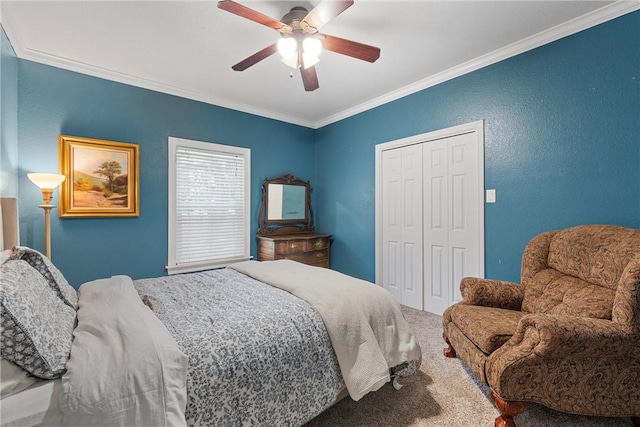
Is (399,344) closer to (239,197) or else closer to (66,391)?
(66,391)

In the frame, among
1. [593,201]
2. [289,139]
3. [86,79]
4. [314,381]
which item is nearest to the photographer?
[314,381]

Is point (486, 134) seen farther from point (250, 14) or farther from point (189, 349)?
point (189, 349)

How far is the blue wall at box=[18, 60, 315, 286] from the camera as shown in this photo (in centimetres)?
262

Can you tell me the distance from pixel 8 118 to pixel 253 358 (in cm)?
277

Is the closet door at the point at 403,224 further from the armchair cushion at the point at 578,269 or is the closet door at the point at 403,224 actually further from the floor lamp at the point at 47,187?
the floor lamp at the point at 47,187

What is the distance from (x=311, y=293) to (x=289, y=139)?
10.5 feet

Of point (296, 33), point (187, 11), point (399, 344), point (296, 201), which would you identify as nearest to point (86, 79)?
point (187, 11)

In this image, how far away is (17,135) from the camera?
8.33 ft

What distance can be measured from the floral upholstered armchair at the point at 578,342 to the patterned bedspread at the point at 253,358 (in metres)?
0.88

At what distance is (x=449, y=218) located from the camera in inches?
121

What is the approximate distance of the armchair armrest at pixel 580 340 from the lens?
1.33 metres

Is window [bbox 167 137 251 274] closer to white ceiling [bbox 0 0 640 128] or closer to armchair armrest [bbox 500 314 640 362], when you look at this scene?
white ceiling [bbox 0 0 640 128]

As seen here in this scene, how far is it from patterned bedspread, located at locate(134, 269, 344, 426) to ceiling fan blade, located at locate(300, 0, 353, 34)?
66.4 inches

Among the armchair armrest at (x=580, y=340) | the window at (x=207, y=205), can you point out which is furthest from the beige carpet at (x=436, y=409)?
the window at (x=207, y=205)
